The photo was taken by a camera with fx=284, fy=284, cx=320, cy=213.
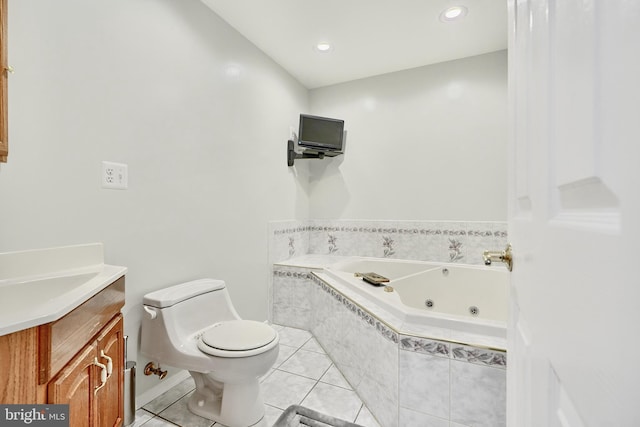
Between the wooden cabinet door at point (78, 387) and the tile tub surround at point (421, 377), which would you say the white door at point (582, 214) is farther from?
the wooden cabinet door at point (78, 387)

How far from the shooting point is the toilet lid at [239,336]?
1383 mm

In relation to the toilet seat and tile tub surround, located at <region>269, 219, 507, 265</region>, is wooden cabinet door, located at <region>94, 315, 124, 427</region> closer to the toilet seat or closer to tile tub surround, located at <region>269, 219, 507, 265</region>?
the toilet seat

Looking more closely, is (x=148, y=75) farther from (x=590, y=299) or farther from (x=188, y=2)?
(x=590, y=299)

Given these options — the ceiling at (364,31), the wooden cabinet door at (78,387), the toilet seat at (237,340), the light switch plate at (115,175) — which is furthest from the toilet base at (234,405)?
the ceiling at (364,31)

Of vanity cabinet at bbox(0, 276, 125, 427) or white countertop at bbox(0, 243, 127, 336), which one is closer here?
vanity cabinet at bbox(0, 276, 125, 427)

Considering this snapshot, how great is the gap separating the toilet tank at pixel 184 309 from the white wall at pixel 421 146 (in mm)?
1703

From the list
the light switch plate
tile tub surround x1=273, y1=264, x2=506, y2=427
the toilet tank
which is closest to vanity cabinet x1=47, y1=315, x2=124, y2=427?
the toilet tank

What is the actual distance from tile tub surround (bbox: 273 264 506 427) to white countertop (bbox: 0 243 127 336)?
4.07 ft

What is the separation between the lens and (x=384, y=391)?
1420 millimetres

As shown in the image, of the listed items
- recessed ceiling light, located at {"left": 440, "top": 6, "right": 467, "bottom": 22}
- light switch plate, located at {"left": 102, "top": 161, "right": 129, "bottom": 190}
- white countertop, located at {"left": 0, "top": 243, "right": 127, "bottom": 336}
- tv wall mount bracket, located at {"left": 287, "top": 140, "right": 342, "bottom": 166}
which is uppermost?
recessed ceiling light, located at {"left": 440, "top": 6, "right": 467, "bottom": 22}

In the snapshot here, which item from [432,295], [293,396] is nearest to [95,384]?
[293,396]

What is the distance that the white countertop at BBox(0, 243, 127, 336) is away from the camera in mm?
833

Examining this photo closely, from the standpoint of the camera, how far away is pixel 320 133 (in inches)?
115

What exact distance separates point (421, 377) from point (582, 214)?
4.08ft
